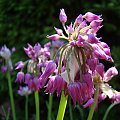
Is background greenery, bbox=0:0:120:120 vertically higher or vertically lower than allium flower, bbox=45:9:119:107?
higher

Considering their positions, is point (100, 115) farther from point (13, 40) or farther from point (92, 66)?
point (92, 66)

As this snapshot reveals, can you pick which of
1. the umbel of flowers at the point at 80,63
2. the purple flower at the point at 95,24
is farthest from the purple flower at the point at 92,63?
the purple flower at the point at 95,24

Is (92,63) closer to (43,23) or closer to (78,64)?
(78,64)

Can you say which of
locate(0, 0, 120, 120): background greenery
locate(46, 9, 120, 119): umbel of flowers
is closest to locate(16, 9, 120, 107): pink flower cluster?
locate(46, 9, 120, 119): umbel of flowers

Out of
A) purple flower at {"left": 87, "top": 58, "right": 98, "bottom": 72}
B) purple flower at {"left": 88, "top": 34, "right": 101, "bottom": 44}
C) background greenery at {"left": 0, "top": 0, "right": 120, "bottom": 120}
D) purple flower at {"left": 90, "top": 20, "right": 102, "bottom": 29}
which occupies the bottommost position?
purple flower at {"left": 87, "top": 58, "right": 98, "bottom": 72}

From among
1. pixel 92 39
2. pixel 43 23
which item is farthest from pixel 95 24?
pixel 43 23

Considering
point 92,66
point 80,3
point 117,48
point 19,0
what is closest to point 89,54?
point 92,66

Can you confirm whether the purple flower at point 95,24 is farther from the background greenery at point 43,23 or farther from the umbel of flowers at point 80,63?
the background greenery at point 43,23

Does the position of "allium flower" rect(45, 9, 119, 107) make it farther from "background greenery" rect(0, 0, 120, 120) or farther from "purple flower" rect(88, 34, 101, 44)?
"background greenery" rect(0, 0, 120, 120)

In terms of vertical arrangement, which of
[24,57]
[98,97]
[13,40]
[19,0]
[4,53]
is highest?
[19,0]
